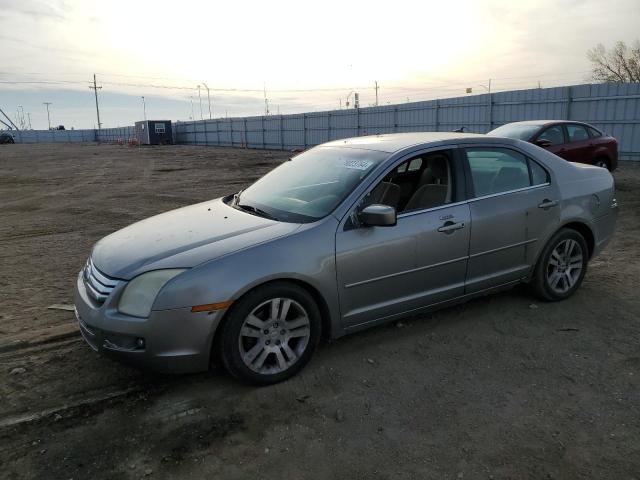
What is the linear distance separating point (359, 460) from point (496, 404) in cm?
101

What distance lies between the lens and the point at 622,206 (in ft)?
31.4

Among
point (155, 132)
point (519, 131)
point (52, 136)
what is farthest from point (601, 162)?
point (52, 136)

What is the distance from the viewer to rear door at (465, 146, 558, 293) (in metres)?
4.12

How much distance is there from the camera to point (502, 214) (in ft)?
13.8

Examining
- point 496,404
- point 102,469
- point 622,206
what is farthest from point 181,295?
point 622,206

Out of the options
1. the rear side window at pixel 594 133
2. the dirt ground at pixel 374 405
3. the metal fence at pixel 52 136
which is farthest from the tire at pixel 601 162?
the metal fence at pixel 52 136

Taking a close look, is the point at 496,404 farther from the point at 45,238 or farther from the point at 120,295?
the point at 45,238

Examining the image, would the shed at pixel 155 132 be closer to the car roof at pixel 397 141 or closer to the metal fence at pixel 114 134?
the metal fence at pixel 114 134

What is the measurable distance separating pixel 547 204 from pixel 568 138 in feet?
25.9

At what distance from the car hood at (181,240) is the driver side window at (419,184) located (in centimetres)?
96

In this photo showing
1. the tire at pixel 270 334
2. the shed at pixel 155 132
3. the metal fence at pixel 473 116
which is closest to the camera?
the tire at pixel 270 334

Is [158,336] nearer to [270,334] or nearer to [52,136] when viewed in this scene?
[270,334]

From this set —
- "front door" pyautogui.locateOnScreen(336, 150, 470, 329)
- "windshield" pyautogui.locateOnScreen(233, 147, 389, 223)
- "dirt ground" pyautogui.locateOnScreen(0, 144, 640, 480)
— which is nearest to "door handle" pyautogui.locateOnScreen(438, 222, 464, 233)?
"front door" pyautogui.locateOnScreen(336, 150, 470, 329)

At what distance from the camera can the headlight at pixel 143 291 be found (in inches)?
120
